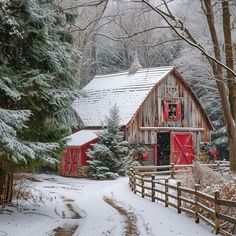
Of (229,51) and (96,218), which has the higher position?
(229,51)

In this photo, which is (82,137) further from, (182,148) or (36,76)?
(36,76)

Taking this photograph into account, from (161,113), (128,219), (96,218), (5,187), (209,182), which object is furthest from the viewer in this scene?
(161,113)

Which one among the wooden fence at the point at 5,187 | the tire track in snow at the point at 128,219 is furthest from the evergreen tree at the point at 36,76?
the tire track in snow at the point at 128,219

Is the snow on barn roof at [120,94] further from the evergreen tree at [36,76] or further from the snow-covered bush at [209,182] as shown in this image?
the evergreen tree at [36,76]

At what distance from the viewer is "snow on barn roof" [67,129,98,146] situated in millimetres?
28084

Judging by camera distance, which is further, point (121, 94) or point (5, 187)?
point (121, 94)

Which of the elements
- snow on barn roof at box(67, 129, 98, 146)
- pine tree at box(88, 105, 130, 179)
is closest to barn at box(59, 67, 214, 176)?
snow on barn roof at box(67, 129, 98, 146)

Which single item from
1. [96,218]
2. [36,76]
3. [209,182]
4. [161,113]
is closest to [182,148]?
[161,113]

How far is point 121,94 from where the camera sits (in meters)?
31.8

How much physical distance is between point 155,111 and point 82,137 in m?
5.07

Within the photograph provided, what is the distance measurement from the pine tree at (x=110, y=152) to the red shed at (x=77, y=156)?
3.05 feet

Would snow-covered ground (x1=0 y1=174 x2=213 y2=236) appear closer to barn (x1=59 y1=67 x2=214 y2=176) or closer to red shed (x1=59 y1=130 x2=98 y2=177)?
red shed (x1=59 y1=130 x2=98 y2=177)

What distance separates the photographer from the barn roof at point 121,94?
29.6 meters

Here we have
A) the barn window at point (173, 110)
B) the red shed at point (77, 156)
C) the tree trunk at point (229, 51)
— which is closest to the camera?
the tree trunk at point (229, 51)
